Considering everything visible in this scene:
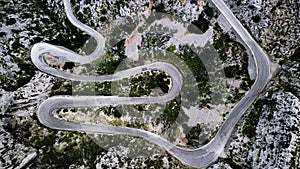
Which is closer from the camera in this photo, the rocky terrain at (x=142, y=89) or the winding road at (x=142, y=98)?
the rocky terrain at (x=142, y=89)

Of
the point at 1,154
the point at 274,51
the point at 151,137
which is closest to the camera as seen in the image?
the point at 1,154

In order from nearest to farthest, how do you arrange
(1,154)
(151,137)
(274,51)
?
(1,154) < (151,137) < (274,51)

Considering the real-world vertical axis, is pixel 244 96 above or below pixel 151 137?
above

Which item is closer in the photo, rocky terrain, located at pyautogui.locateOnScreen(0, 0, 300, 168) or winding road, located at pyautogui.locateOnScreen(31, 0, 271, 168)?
rocky terrain, located at pyautogui.locateOnScreen(0, 0, 300, 168)

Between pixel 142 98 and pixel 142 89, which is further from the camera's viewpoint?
pixel 142 89

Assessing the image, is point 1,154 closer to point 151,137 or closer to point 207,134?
point 151,137

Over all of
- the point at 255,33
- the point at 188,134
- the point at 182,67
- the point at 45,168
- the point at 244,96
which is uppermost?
the point at 255,33

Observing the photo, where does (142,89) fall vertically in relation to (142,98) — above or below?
above

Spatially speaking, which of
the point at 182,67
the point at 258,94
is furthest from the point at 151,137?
the point at 258,94
